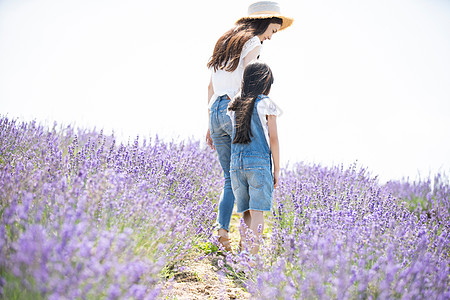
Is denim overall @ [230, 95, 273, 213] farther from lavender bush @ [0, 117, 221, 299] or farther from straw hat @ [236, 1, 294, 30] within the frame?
straw hat @ [236, 1, 294, 30]

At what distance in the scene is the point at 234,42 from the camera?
8.13 ft

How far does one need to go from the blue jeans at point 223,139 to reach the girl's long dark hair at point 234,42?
0.26m

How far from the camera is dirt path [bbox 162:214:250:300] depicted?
7.07ft

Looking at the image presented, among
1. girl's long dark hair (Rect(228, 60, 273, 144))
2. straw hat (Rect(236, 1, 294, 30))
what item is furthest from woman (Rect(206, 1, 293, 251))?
girl's long dark hair (Rect(228, 60, 273, 144))

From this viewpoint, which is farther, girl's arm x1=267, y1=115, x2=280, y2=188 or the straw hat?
the straw hat

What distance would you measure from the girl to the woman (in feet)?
0.49

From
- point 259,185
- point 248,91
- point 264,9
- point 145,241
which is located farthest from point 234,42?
point 145,241

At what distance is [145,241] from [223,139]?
3.53 ft

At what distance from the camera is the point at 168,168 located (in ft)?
9.04

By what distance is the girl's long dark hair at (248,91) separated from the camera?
2.37 meters

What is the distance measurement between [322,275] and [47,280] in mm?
1070

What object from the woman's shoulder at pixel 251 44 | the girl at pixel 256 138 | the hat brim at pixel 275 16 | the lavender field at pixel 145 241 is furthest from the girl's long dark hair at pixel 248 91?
the lavender field at pixel 145 241

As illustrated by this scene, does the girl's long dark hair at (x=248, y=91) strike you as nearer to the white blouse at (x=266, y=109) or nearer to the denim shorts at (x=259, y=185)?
the white blouse at (x=266, y=109)

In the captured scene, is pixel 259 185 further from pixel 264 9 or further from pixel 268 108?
pixel 264 9
